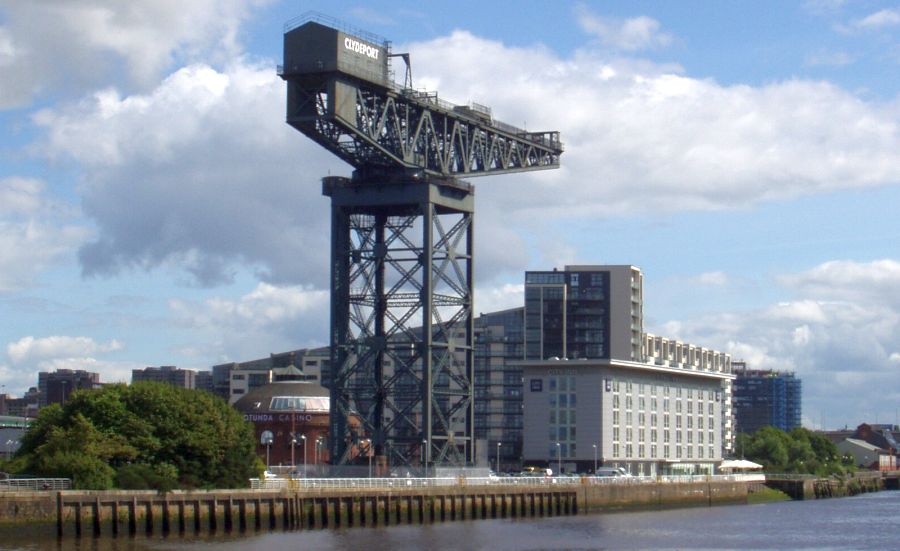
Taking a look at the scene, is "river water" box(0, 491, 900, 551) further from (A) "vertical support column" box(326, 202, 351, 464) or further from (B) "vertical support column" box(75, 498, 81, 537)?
(A) "vertical support column" box(326, 202, 351, 464)

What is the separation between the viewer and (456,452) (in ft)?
297

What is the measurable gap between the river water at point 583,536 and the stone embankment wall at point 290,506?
1.36 metres

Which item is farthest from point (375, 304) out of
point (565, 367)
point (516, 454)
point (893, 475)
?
point (893, 475)

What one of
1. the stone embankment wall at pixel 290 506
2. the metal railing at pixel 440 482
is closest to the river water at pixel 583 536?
the stone embankment wall at pixel 290 506

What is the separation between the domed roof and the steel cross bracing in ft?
142

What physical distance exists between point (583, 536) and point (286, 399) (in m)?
60.9

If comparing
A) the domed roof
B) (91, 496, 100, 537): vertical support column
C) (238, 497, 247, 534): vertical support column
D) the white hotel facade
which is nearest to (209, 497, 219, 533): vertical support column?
(238, 497, 247, 534): vertical support column

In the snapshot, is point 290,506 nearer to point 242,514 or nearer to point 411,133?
point 242,514

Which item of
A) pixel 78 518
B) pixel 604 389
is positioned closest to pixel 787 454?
pixel 604 389

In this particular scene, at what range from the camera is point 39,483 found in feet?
215

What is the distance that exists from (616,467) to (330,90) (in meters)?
53.7

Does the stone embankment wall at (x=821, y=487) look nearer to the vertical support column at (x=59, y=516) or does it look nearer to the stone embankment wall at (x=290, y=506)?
the stone embankment wall at (x=290, y=506)

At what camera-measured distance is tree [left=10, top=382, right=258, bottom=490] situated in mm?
67875

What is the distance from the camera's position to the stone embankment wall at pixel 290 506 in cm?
6366
